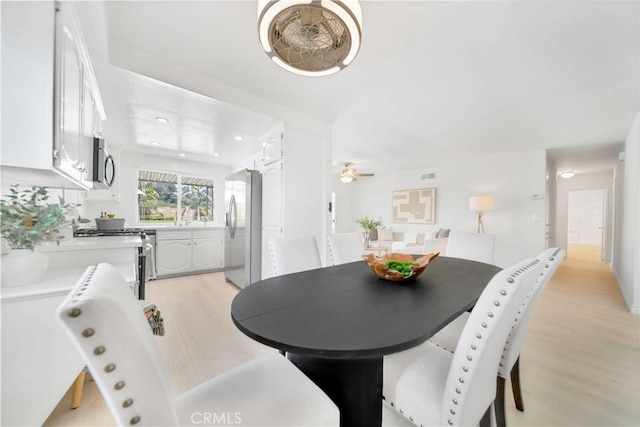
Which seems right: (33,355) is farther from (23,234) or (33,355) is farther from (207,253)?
(207,253)

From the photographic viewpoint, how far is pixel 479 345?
78 cm

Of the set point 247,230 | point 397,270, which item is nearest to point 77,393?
point 397,270

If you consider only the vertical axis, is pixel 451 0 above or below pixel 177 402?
above

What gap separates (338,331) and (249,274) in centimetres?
278

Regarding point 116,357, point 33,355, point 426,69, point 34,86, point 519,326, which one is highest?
point 426,69

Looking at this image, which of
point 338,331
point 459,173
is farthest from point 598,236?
point 338,331

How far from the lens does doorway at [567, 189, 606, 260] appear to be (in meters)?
8.65

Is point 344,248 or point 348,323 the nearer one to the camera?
point 348,323

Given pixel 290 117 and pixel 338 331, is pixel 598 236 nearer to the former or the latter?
pixel 290 117

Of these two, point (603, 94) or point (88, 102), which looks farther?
point (603, 94)

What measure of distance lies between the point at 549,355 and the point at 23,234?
371 cm

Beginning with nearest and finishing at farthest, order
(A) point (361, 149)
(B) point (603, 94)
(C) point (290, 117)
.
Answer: (B) point (603, 94) → (C) point (290, 117) → (A) point (361, 149)

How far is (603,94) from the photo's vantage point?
8.24 feet

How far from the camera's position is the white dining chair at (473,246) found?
8.23 feet
